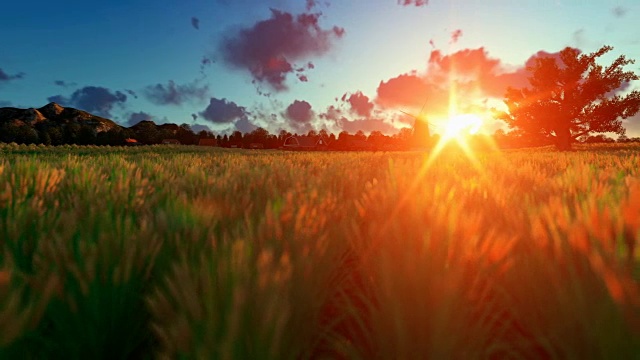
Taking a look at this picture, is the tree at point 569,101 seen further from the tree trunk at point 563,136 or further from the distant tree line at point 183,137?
the distant tree line at point 183,137

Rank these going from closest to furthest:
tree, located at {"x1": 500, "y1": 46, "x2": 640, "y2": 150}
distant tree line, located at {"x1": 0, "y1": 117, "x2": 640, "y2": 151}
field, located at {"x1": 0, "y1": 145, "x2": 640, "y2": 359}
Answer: field, located at {"x1": 0, "y1": 145, "x2": 640, "y2": 359}
tree, located at {"x1": 500, "y1": 46, "x2": 640, "y2": 150}
distant tree line, located at {"x1": 0, "y1": 117, "x2": 640, "y2": 151}

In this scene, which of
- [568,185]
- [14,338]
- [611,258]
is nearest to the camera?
[14,338]

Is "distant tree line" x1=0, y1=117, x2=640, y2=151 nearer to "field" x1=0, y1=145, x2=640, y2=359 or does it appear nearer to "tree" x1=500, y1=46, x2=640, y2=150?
"tree" x1=500, y1=46, x2=640, y2=150

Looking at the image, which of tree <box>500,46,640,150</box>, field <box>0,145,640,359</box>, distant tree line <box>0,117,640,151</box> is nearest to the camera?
field <box>0,145,640,359</box>

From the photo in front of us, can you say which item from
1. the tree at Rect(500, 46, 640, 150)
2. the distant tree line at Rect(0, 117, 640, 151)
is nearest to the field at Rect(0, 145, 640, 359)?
the tree at Rect(500, 46, 640, 150)

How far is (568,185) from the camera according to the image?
174cm

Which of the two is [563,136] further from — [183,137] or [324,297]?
[183,137]

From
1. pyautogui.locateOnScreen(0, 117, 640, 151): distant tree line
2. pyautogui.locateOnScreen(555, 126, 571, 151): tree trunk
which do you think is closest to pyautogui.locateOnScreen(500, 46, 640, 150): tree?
pyautogui.locateOnScreen(555, 126, 571, 151): tree trunk

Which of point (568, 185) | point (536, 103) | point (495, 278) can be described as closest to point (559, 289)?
point (495, 278)

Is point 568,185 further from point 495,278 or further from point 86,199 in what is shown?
point 86,199

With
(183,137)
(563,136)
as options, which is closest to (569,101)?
(563,136)

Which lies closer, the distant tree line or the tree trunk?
the tree trunk

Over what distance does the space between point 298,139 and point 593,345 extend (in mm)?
120760

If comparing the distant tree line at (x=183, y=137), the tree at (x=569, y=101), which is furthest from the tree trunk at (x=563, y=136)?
the distant tree line at (x=183, y=137)
